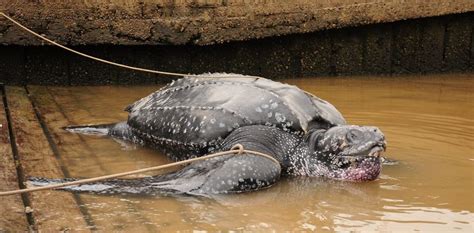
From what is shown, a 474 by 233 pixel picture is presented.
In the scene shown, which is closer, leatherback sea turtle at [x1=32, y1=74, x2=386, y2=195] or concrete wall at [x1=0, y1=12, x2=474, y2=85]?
leatherback sea turtle at [x1=32, y1=74, x2=386, y2=195]

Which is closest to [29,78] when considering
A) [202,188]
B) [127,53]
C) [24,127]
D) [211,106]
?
[127,53]

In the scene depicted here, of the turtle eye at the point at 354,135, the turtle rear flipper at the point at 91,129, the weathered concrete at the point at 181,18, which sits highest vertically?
the weathered concrete at the point at 181,18

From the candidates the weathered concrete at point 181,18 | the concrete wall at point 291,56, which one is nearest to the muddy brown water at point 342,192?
the weathered concrete at point 181,18

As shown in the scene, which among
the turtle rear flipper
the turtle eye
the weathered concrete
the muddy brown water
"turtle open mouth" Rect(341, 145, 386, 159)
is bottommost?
the muddy brown water

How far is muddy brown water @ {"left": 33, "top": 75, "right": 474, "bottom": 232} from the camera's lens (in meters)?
3.43

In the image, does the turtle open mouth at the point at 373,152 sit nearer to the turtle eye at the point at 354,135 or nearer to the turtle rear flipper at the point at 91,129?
the turtle eye at the point at 354,135

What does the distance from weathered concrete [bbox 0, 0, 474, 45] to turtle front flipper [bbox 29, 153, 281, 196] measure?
11.4 feet

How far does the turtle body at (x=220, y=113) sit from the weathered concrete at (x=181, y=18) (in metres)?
2.43

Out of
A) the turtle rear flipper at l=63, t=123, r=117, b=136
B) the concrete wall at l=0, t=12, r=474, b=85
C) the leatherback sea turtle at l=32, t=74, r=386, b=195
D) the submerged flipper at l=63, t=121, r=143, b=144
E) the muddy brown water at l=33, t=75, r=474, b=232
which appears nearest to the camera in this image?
the muddy brown water at l=33, t=75, r=474, b=232

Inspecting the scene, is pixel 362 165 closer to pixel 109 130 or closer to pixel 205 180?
pixel 205 180

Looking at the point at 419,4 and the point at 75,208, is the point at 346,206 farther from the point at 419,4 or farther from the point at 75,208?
the point at 419,4

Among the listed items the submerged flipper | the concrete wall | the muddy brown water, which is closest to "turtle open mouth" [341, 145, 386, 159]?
the muddy brown water

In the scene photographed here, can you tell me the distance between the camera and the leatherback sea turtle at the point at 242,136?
394cm

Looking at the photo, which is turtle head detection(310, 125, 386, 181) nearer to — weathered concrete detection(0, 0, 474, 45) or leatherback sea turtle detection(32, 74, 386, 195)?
leatherback sea turtle detection(32, 74, 386, 195)
